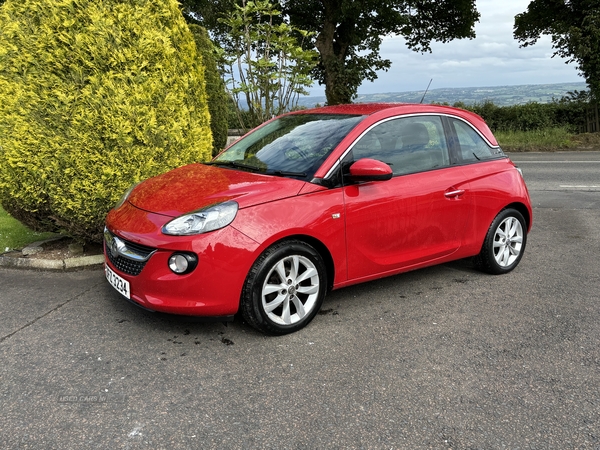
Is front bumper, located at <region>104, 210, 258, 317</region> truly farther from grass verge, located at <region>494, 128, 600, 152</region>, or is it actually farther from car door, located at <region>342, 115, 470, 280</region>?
grass verge, located at <region>494, 128, 600, 152</region>

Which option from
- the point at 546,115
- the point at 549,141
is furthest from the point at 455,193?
the point at 546,115

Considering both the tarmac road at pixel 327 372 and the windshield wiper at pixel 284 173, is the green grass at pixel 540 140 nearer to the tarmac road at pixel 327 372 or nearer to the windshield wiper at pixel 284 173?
the tarmac road at pixel 327 372

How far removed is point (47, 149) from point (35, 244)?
4.83 feet

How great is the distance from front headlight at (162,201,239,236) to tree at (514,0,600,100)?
61.1 ft

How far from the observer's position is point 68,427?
8.67ft

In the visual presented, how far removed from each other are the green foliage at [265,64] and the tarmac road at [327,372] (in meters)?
5.74

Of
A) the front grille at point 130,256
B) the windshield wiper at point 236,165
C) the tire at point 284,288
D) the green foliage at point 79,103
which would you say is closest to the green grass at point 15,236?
the green foliage at point 79,103

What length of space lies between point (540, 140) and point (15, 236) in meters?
16.3

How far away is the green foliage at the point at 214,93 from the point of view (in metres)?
11.2

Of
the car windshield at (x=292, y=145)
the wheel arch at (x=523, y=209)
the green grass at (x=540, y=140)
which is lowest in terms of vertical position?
the wheel arch at (x=523, y=209)

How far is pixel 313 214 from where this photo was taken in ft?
11.9

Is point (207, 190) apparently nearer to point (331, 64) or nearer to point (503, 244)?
point (503, 244)

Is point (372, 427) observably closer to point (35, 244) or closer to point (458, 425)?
point (458, 425)

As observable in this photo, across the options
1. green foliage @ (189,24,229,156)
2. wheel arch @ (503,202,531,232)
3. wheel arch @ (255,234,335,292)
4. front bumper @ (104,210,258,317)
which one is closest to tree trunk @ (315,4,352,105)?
green foliage @ (189,24,229,156)
